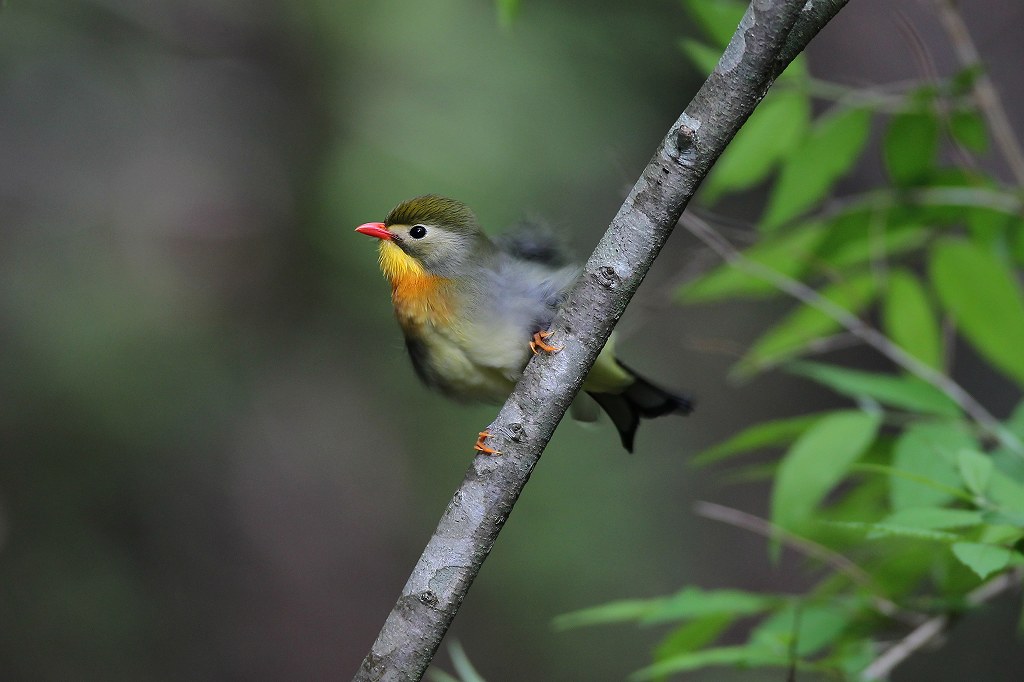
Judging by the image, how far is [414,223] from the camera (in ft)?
8.27

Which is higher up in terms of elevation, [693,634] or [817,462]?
[817,462]

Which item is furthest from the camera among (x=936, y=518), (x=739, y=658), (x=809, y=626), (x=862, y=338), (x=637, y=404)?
(x=637, y=404)

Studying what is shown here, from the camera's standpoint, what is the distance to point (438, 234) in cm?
248

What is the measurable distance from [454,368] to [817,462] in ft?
2.89

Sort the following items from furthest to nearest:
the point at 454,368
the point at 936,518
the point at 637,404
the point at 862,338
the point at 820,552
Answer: the point at 637,404 < the point at 454,368 < the point at 862,338 < the point at 820,552 < the point at 936,518

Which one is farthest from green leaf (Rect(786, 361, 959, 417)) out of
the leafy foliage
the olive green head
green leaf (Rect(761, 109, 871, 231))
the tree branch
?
the olive green head

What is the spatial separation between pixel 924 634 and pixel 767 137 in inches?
45.3

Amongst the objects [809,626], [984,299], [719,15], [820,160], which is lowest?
[809,626]

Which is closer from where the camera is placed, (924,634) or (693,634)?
(924,634)

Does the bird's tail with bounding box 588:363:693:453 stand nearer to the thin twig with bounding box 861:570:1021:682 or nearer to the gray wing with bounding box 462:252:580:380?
the gray wing with bounding box 462:252:580:380

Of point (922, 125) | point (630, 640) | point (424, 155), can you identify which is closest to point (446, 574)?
point (922, 125)

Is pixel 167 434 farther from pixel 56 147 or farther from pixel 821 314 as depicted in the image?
pixel 821 314

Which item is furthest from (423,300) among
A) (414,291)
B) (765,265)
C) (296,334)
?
(296,334)

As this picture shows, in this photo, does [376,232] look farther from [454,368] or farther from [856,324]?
[856,324]
